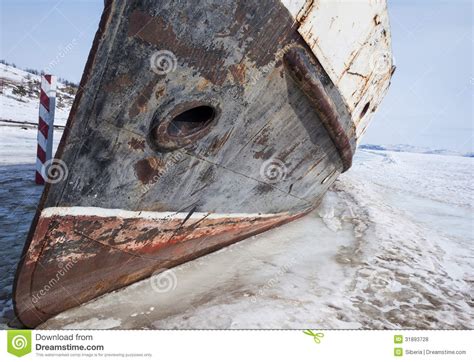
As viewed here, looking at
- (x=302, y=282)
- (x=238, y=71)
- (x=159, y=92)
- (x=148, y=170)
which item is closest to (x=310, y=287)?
(x=302, y=282)

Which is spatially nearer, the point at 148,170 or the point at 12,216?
the point at 148,170

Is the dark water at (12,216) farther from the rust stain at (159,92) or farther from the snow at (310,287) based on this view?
the rust stain at (159,92)

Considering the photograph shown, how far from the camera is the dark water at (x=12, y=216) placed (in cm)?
190

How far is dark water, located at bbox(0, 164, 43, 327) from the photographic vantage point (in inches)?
75.0

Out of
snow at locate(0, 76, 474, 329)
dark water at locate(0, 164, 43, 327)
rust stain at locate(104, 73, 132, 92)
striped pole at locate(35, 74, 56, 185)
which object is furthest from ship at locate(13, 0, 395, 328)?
striped pole at locate(35, 74, 56, 185)

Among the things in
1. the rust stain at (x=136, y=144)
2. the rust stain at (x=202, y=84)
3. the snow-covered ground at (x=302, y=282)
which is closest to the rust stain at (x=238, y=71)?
the rust stain at (x=202, y=84)

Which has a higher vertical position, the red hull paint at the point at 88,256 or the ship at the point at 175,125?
the ship at the point at 175,125

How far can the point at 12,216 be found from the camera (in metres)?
3.05

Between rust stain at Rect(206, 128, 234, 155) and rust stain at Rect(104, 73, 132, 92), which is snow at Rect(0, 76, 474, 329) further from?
rust stain at Rect(104, 73, 132, 92)

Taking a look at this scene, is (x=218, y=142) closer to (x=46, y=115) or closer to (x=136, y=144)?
(x=136, y=144)

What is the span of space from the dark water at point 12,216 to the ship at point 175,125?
1.39 ft

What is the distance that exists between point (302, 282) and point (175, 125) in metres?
1.35
